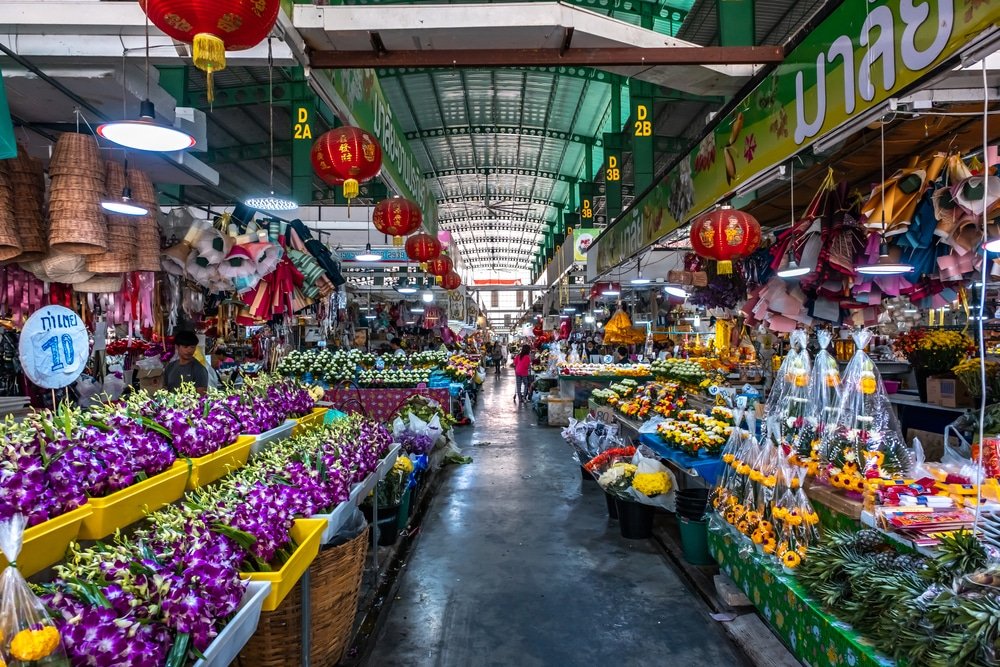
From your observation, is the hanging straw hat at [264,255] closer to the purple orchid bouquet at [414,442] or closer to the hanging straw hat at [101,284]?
the hanging straw hat at [101,284]

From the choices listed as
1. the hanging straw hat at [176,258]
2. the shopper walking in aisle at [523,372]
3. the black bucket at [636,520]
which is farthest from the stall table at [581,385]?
the hanging straw hat at [176,258]

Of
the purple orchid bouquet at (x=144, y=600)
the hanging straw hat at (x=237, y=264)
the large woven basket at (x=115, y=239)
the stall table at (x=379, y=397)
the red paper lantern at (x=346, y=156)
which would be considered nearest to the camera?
the purple orchid bouquet at (x=144, y=600)

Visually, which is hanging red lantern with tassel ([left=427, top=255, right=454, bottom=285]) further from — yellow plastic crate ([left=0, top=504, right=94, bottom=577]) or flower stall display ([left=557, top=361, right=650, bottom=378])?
yellow plastic crate ([left=0, top=504, right=94, bottom=577])

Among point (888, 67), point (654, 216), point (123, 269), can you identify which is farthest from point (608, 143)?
point (123, 269)

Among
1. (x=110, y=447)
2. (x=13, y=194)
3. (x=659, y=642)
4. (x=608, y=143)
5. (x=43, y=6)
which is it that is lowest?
(x=659, y=642)

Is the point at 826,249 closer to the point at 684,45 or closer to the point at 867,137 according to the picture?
the point at 867,137

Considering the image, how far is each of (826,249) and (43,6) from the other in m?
5.26

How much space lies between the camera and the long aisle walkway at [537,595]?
362cm

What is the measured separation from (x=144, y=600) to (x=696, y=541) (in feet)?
13.0

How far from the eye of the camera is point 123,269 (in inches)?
142

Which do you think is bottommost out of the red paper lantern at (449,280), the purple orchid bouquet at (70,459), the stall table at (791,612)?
the stall table at (791,612)

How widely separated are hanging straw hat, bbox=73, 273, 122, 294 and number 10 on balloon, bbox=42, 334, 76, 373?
29cm

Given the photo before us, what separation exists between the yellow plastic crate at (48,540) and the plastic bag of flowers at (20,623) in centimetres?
10

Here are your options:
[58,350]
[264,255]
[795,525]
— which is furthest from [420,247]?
[795,525]
